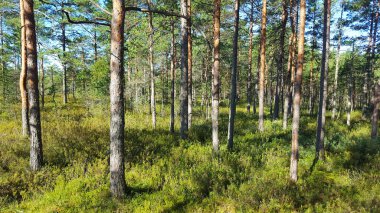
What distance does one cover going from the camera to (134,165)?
840 centimetres

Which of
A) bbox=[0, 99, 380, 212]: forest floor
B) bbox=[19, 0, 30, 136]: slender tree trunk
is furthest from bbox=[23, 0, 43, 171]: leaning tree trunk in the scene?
bbox=[19, 0, 30, 136]: slender tree trunk

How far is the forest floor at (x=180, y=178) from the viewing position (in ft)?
19.6

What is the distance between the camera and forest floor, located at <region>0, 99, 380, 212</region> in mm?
5961

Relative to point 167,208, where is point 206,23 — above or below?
above

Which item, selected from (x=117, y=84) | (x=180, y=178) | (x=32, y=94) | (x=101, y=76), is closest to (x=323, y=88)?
(x=180, y=178)

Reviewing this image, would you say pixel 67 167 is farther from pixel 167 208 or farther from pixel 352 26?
pixel 352 26

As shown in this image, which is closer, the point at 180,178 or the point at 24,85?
the point at 180,178

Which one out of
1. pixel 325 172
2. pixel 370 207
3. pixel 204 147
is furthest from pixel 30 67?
pixel 325 172

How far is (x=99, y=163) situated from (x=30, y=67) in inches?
152

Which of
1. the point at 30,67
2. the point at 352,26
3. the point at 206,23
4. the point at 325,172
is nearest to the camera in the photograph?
the point at 30,67

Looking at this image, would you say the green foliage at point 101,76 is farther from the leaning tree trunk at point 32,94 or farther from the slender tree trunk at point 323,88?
the slender tree trunk at point 323,88

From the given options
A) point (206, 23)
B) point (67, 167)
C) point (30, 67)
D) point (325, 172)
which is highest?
point (206, 23)

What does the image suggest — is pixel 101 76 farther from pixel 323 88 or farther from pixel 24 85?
pixel 323 88

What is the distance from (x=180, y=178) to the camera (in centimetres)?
743
